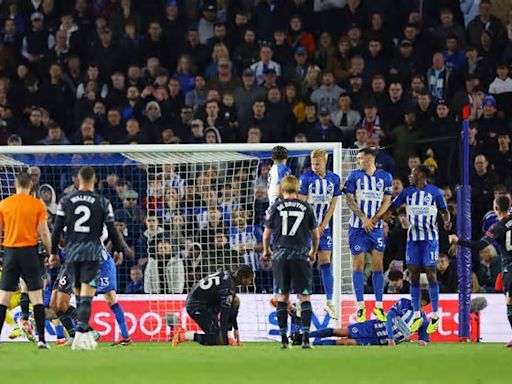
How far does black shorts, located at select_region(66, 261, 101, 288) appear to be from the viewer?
14531 millimetres

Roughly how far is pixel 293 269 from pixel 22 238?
2.99 m

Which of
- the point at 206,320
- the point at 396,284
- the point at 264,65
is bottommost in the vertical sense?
the point at 206,320

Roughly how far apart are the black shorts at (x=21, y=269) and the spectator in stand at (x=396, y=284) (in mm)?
6052

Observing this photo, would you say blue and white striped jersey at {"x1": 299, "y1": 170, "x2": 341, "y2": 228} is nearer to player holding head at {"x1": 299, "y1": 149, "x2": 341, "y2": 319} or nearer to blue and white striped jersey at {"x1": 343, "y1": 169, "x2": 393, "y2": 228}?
player holding head at {"x1": 299, "y1": 149, "x2": 341, "y2": 319}

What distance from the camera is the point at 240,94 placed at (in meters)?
22.9

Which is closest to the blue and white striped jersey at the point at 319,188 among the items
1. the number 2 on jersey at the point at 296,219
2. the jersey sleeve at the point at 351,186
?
the jersey sleeve at the point at 351,186

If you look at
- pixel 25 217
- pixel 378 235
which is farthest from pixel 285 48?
pixel 25 217

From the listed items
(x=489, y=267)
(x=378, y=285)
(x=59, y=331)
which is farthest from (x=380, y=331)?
(x=59, y=331)

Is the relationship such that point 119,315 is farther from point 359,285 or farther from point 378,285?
point 378,285

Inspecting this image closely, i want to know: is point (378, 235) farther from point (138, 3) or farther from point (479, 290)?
point (138, 3)

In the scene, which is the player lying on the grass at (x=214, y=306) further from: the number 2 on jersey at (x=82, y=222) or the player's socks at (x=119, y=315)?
the number 2 on jersey at (x=82, y=222)

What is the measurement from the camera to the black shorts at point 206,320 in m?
16.9

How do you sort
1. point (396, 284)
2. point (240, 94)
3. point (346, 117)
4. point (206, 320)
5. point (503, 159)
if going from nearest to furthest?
point (206, 320), point (396, 284), point (503, 159), point (346, 117), point (240, 94)

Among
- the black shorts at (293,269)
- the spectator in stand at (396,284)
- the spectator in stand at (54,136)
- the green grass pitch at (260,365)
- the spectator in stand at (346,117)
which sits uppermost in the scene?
the spectator in stand at (346,117)
